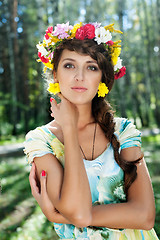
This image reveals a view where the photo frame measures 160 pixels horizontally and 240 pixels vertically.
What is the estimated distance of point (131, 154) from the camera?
2.29 metres

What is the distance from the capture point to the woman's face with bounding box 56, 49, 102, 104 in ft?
7.45

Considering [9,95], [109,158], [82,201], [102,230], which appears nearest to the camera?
[82,201]

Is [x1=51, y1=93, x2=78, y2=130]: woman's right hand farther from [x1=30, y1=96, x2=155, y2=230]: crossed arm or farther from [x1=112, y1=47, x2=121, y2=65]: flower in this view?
[x1=112, y1=47, x2=121, y2=65]: flower

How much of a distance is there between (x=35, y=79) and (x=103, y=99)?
22.4 meters

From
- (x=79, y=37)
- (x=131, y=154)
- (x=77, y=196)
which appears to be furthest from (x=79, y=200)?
(x=79, y=37)

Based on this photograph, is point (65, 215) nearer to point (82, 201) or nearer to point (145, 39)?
point (82, 201)

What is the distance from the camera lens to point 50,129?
95.4 inches

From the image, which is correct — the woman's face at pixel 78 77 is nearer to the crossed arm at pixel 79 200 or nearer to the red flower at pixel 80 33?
the red flower at pixel 80 33

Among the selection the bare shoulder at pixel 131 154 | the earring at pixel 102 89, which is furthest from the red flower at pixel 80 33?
the bare shoulder at pixel 131 154

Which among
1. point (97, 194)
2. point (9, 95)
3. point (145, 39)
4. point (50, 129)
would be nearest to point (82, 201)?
point (97, 194)

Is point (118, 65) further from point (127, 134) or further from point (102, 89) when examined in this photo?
point (127, 134)

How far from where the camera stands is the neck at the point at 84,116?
8.26 ft

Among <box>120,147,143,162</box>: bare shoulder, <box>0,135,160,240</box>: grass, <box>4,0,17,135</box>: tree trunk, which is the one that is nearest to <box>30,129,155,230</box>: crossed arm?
<box>120,147,143,162</box>: bare shoulder

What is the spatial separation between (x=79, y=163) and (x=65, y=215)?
336mm
